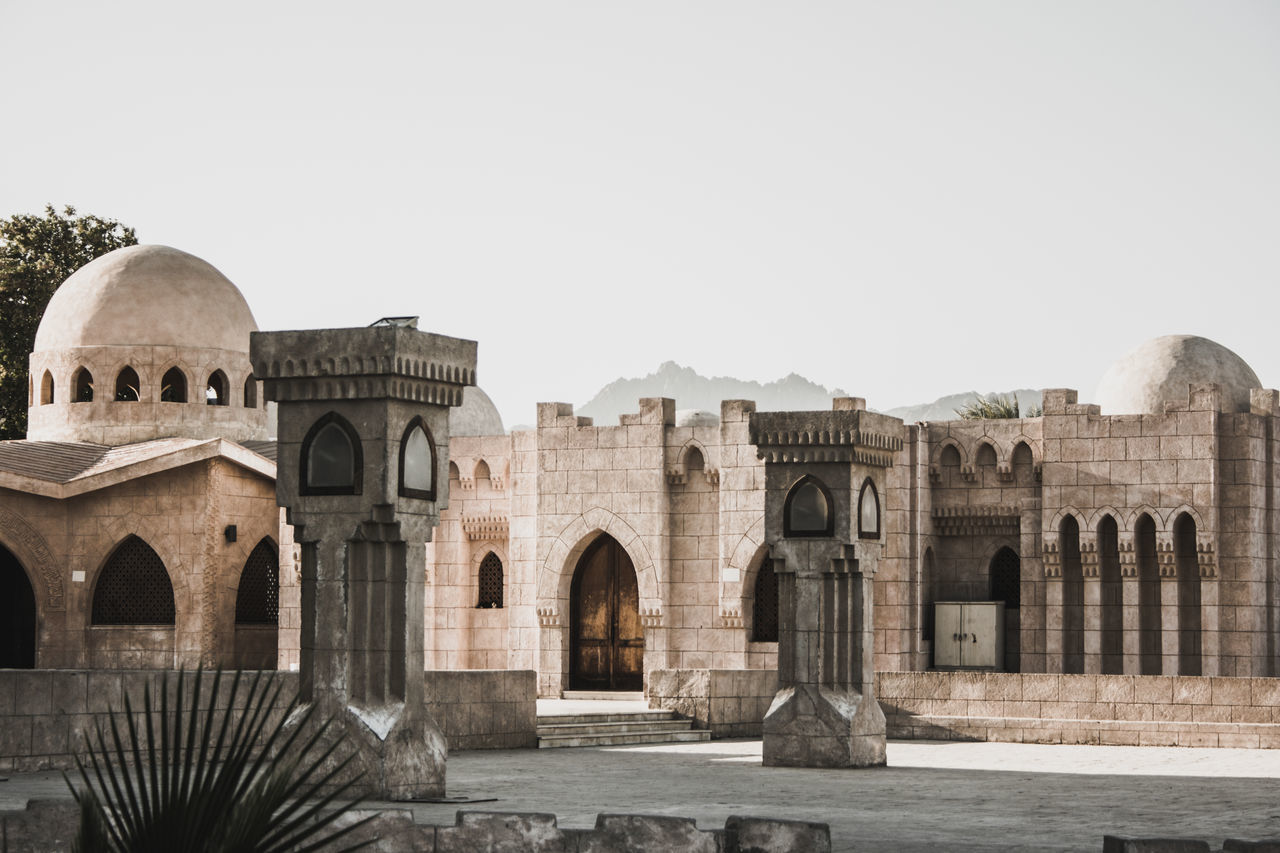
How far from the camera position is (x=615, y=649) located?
31.8m

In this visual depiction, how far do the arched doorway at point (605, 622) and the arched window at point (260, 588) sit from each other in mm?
5197

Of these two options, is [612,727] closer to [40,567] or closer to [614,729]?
[614,729]

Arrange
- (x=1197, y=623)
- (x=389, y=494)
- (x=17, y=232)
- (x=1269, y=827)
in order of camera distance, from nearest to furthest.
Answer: (x=1269, y=827) → (x=389, y=494) → (x=1197, y=623) → (x=17, y=232)

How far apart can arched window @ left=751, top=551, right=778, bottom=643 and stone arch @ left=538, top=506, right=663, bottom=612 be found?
1.63 m

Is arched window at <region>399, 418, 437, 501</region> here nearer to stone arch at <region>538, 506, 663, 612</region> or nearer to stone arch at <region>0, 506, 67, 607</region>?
stone arch at <region>538, 506, 663, 612</region>

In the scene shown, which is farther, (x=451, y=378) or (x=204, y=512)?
(x=204, y=512)

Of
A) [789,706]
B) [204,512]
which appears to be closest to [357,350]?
[789,706]

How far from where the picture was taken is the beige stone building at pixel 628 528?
28.7 metres

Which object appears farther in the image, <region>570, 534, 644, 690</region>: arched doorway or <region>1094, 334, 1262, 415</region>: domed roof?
<region>570, 534, 644, 690</region>: arched doorway

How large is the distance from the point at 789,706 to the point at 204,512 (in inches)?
558

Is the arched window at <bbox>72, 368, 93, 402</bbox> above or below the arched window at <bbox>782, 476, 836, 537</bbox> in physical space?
above

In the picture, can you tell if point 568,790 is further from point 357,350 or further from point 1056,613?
point 1056,613

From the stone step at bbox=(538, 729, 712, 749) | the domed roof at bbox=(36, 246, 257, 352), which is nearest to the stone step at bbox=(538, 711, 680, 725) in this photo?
the stone step at bbox=(538, 729, 712, 749)

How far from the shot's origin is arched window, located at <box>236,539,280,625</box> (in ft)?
103
